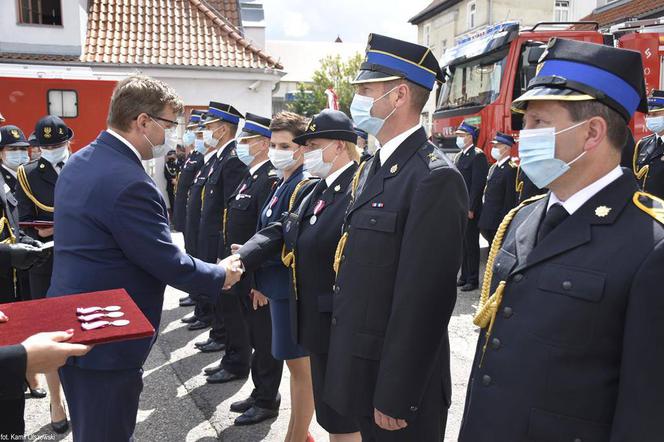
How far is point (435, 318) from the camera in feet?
6.90

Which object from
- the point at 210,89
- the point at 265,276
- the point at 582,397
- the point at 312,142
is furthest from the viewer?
the point at 210,89

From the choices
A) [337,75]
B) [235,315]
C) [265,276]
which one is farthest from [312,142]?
[337,75]

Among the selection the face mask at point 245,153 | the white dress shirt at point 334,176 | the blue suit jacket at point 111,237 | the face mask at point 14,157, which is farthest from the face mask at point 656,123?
the face mask at point 14,157

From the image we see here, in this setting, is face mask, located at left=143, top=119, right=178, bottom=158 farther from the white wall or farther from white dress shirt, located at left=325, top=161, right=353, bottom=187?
the white wall

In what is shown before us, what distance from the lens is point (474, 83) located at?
10039 mm

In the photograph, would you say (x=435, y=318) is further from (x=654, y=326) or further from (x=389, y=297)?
(x=654, y=326)

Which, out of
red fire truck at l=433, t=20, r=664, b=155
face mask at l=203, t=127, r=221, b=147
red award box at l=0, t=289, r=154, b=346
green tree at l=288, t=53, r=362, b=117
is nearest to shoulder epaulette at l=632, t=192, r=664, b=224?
red award box at l=0, t=289, r=154, b=346

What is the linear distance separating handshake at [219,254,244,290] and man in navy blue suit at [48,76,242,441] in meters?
0.51

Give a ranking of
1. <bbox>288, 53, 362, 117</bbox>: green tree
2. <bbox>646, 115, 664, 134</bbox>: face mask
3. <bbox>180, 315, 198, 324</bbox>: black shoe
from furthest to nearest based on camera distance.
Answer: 1. <bbox>288, 53, 362, 117</bbox>: green tree
2. <bbox>646, 115, 664, 134</bbox>: face mask
3. <bbox>180, 315, 198, 324</bbox>: black shoe

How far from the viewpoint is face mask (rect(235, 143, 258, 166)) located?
5.10 m

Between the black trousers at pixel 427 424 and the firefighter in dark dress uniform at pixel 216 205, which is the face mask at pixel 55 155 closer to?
the firefighter in dark dress uniform at pixel 216 205

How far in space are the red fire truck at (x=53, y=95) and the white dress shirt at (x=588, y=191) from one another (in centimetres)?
1043

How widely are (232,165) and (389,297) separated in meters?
3.59

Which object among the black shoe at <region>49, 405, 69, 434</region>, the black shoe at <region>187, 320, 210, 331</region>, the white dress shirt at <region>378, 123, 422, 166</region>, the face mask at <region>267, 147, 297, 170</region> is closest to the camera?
the white dress shirt at <region>378, 123, 422, 166</region>
